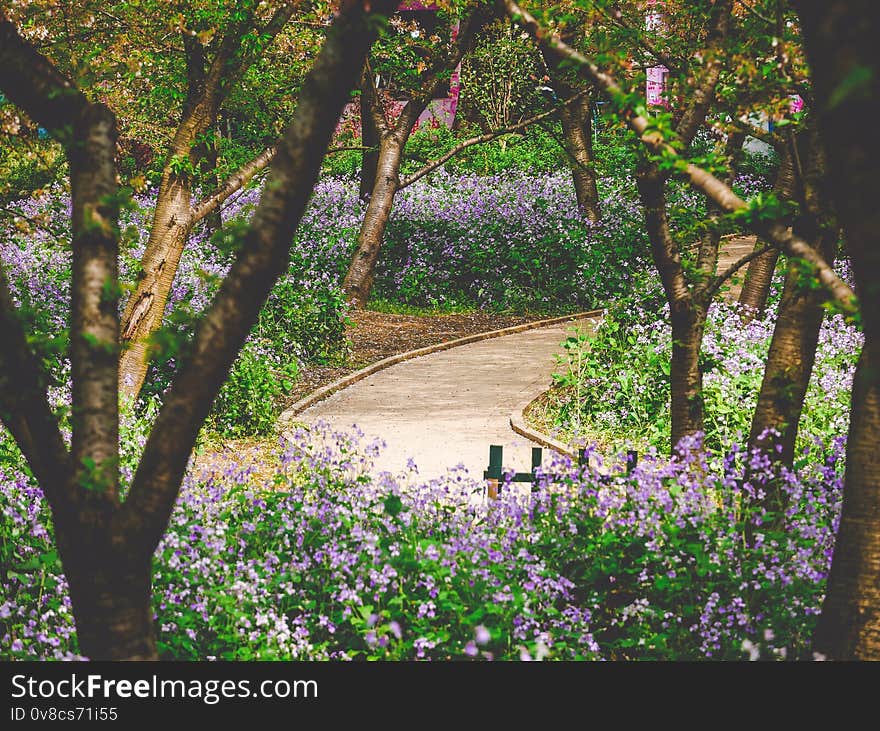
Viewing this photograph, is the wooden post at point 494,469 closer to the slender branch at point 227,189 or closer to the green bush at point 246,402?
the green bush at point 246,402

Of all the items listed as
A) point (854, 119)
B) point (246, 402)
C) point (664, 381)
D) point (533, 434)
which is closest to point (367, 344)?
point (246, 402)

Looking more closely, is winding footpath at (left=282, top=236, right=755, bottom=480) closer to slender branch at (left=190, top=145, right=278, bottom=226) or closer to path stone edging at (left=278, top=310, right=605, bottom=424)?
path stone edging at (left=278, top=310, right=605, bottom=424)

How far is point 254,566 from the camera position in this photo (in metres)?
5.27

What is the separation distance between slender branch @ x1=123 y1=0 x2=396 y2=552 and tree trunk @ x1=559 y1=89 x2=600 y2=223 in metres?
15.9

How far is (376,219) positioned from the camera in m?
16.8

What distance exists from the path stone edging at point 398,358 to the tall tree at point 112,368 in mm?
7478

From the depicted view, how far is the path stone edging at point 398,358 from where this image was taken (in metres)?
11.9

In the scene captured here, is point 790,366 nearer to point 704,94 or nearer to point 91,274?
point 704,94

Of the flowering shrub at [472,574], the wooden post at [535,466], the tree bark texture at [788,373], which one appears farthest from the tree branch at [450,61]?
the flowering shrub at [472,574]

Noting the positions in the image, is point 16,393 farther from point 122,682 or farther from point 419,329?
point 419,329

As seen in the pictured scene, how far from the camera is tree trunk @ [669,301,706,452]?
6766 millimetres

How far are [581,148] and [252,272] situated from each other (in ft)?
58.2

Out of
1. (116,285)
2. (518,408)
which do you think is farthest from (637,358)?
(116,285)

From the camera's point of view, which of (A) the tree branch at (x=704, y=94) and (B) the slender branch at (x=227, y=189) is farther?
(B) the slender branch at (x=227, y=189)
